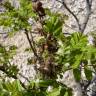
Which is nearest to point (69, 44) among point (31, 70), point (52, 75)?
point (52, 75)

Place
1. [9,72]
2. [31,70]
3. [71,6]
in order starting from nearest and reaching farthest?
[9,72] → [31,70] → [71,6]

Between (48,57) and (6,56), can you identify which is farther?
(6,56)

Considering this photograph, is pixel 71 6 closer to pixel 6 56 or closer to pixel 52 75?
pixel 6 56

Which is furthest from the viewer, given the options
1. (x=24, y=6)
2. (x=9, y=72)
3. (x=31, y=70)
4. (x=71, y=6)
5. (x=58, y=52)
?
(x=71, y=6)

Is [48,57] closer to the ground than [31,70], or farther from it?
farther from it

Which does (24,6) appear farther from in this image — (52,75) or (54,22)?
(52,75)

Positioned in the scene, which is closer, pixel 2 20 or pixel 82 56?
pixel 82 56

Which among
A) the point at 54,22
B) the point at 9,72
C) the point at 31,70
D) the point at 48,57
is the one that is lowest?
the point at 31,70

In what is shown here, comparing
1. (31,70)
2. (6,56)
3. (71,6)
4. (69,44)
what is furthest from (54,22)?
(71,6)

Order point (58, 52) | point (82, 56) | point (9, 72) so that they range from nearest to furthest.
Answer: point (82, 56)
point (58, 52)
point (9, 72)
